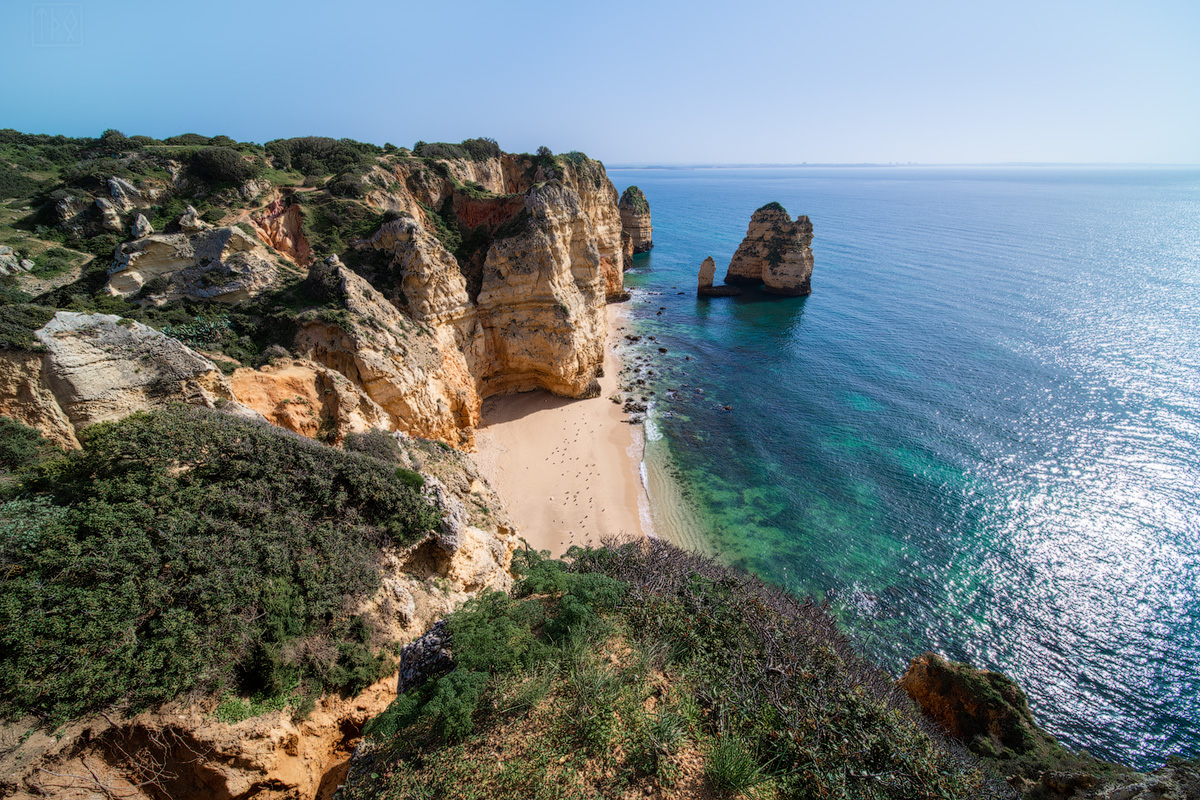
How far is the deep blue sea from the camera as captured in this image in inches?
661

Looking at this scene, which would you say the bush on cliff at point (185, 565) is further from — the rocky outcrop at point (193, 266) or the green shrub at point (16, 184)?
the green shrub at point (16, 184)

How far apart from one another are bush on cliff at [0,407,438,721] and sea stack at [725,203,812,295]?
55.6 meters

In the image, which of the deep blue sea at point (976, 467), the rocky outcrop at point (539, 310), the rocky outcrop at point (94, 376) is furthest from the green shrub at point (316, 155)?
Result: the deep blue sea at point (976, 467)

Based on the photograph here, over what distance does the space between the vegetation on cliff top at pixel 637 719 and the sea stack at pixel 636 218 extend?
2790 inches

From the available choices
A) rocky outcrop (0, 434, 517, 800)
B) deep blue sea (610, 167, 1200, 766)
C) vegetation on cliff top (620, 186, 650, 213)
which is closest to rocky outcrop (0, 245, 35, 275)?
rocky outcrop (0, 434, 517, 800)

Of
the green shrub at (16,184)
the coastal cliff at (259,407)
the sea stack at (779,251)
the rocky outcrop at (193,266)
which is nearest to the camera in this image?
the coastal cliff at (259,407)

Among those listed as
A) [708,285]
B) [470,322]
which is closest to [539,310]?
[470,322]

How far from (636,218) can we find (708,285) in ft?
80.1

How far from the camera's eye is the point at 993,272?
2261 inches

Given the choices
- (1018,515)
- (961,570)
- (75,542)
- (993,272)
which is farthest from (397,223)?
(993,272)

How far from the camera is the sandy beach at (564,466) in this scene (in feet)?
69.6

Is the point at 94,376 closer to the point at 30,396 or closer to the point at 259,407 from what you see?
the point at 30,396

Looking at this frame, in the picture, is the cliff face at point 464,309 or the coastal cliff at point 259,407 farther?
the cliff face at point 464,309

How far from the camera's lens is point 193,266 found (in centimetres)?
1662
